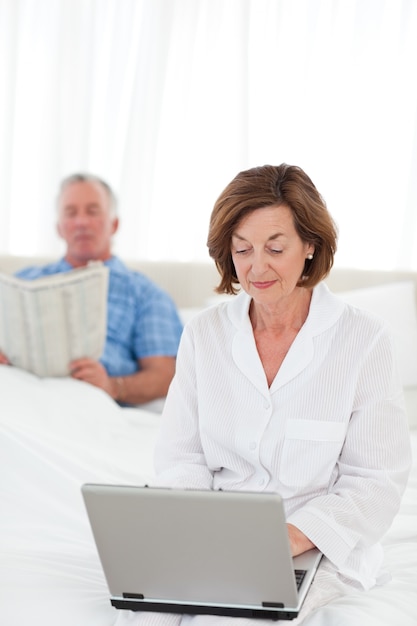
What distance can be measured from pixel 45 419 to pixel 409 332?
1288mm

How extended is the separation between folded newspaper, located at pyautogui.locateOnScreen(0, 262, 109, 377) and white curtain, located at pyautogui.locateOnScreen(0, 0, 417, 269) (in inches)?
37.7

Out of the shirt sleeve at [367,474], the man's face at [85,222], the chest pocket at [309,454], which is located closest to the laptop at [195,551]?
the shirt sleeve at [367,474]

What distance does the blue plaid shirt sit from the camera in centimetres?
312

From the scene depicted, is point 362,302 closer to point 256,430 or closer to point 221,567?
point 256,430

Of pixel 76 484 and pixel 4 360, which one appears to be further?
pixel 4 360

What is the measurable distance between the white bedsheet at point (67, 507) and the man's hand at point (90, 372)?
0.24 feet

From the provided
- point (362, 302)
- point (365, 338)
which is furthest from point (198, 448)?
point (362, 302)

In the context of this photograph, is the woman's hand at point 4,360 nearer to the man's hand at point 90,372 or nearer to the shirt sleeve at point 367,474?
the man's hand at point 90,372

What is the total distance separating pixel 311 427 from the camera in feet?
5.51

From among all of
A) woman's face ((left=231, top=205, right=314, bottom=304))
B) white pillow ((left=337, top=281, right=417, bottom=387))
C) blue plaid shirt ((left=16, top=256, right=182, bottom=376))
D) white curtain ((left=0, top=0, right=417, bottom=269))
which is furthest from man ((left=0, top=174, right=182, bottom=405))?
woman's face ((left=231, top=205, right=314, bottom=304))

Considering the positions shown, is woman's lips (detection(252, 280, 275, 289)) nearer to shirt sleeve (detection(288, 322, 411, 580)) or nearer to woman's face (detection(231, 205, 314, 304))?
woman's face (detection(231, 205, 314, 304))

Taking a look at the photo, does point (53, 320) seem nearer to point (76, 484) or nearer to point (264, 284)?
point (76, 484)

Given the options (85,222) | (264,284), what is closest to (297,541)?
(264,284)

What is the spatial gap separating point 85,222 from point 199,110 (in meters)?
0.75
